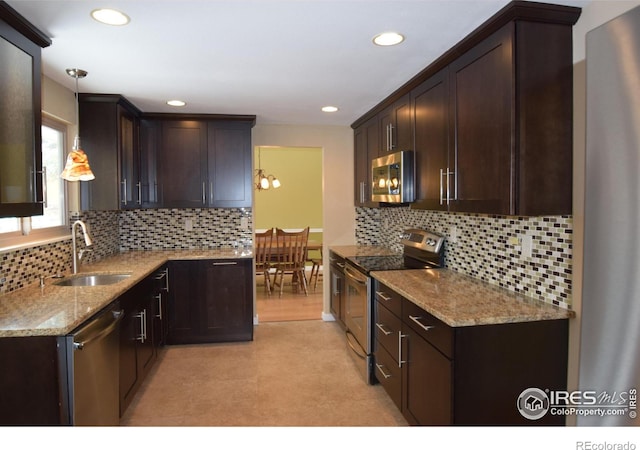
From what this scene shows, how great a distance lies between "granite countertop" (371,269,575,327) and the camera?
6.07 feet

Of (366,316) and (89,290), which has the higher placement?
(89,290)

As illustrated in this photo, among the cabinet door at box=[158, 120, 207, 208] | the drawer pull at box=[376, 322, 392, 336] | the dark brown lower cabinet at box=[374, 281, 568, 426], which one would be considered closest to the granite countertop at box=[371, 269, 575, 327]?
the dark brown lower cabinet at box=[374, 281, 568, 426]

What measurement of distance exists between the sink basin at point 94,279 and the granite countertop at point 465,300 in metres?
1.92

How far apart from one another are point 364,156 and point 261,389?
247 cm

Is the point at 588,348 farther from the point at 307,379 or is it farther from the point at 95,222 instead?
the point at 95,222

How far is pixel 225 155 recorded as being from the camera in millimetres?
4117

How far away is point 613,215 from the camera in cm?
94

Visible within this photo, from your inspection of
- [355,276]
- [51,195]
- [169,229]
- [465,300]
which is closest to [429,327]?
[465,300]

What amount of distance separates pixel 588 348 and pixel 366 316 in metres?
2.08

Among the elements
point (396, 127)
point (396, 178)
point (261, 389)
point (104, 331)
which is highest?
point (396, 127)

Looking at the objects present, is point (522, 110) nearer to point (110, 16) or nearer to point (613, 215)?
point (613, 215)

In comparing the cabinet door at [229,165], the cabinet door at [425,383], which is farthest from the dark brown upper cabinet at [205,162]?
the cabinet door at [425,383]

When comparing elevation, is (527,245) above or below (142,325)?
above
